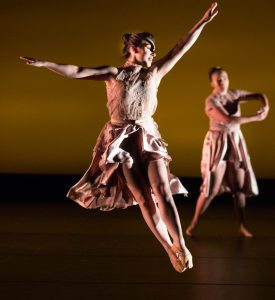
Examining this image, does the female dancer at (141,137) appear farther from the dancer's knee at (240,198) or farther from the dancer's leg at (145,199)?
the dancer's knee at (240,198)

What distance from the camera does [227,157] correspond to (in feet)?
18.8

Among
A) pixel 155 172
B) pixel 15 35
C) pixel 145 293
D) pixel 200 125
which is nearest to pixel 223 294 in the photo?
pixel 145 293

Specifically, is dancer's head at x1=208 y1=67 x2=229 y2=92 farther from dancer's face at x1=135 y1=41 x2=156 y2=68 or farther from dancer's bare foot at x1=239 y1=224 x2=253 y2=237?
dancer's face at x1=135 y1=41 x2=156 y2=68

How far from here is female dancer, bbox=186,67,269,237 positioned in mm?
5707

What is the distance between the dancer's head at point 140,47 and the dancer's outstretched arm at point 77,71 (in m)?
0.14

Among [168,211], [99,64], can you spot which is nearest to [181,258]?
[168,211]

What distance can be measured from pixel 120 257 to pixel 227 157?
1.35 meters

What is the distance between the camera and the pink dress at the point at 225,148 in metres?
5.71

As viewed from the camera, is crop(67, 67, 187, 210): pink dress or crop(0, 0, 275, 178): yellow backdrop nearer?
crop(67, 67, 187, 210): pink dress

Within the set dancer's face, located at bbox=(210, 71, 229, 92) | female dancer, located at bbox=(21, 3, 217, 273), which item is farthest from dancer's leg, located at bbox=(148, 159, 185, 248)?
dancer's face, located at bbox=(210, 71, 229, 92)

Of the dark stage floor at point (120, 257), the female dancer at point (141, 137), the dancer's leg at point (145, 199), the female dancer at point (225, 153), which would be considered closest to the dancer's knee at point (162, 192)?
the female dancer at point (141, 137)

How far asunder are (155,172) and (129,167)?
0.14 m

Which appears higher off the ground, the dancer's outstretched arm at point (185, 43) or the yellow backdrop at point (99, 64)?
the dancer's outstretched arm at point (185, 43)

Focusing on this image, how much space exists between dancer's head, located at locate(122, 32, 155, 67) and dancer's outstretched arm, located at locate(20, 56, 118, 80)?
0.14m
